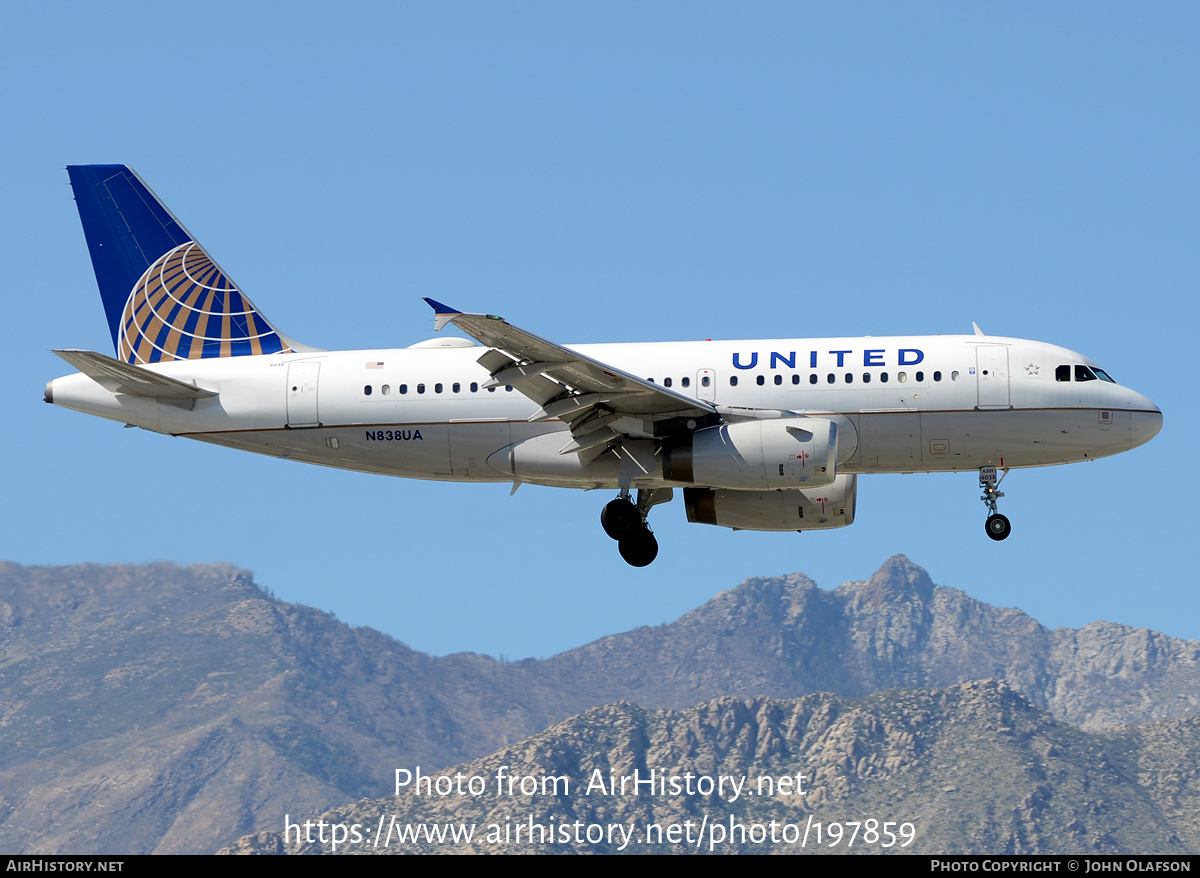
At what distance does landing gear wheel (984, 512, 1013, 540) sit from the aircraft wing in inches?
312

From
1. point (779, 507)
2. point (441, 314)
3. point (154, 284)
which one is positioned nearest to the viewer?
point (441, 314)

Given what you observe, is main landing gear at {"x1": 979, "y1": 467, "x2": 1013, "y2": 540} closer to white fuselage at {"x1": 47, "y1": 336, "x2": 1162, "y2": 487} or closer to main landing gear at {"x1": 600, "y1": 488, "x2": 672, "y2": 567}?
white fuselage at {"x1": 47, "y1": 336, "x2": 1162, "y2": 487}

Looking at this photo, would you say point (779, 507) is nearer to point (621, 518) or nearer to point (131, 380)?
point (621, 518)

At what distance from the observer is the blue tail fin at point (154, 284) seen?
4366 centimetres

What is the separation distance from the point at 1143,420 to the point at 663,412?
11720 mm

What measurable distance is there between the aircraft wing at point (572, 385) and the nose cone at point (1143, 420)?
10384 mm

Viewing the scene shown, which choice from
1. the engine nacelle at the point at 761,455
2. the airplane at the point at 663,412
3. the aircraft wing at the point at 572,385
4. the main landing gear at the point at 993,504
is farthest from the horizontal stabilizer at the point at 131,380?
the main landing gear at the point at 993,504

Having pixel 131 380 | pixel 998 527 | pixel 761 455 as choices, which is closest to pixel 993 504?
pixel 998 527

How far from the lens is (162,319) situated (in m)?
44.1

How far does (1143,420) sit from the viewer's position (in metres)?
39.2

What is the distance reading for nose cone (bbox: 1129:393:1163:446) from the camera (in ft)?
128
